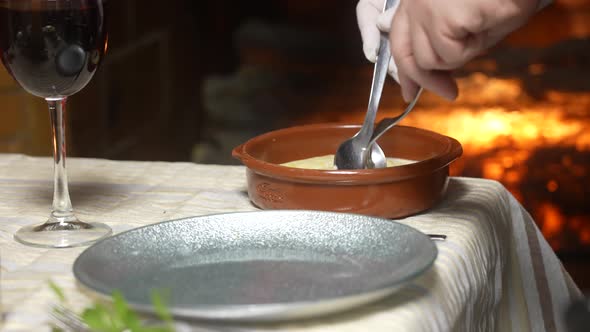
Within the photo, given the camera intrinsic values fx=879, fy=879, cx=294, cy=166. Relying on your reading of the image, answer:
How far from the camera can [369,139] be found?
0.90 m

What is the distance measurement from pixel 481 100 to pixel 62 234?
6.82 ft

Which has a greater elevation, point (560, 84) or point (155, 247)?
point (155, 247)

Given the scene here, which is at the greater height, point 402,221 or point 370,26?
point 370,26

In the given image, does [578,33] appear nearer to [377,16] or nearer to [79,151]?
[79,151]

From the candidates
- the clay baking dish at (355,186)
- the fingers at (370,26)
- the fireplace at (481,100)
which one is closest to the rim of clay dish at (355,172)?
the clay baking dish at (355,186)

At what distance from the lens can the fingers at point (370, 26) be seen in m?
0.91

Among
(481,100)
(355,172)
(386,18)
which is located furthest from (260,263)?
(481,100)

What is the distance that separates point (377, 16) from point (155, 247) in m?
0.37

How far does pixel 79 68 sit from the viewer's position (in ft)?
2.59

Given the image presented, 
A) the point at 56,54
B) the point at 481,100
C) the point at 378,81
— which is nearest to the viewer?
the point at 56,54

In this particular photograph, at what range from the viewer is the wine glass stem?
821mm

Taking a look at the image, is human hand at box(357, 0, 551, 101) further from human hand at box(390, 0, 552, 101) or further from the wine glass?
the wine glass

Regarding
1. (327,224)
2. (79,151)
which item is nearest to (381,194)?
(327,224)

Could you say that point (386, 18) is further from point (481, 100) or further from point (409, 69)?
point (481, 100)
